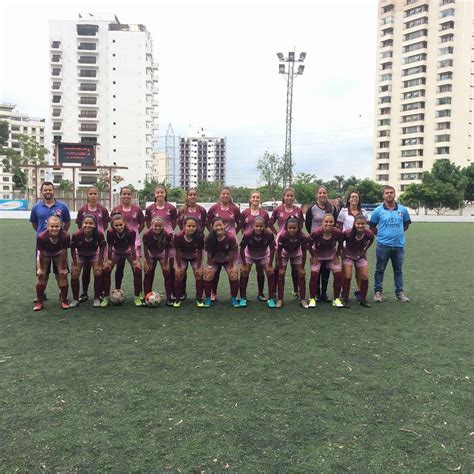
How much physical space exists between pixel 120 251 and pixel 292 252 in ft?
7.62

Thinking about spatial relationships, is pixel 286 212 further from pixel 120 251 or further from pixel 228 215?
pixel 120 251

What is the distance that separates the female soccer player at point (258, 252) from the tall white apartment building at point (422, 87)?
6976 centimetres

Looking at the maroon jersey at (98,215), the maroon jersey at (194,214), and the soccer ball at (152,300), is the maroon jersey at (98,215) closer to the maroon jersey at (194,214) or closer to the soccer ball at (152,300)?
the maroon jersey at (194,214)

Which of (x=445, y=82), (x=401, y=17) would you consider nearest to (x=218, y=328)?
(x=445, y=82)

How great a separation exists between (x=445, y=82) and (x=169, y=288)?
73296 millimetres

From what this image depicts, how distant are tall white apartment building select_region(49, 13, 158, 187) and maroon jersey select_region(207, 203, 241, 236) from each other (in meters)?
62.7

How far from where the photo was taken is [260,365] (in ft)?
13.2

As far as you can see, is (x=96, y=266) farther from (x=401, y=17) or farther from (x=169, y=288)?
(x=401, y=17)

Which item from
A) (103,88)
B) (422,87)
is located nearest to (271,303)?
(103,88)

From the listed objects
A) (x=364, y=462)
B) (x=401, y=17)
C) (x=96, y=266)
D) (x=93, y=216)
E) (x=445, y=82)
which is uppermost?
(x=401, y=17)

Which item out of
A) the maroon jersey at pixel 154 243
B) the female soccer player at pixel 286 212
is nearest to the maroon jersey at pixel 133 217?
the maroon jersey at pixel 154 243

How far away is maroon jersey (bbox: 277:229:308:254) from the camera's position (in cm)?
612

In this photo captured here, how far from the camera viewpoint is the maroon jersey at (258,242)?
242 inches

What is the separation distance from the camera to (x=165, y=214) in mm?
6590
